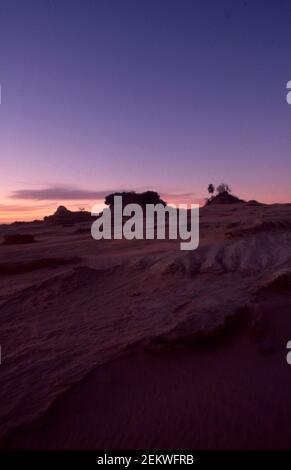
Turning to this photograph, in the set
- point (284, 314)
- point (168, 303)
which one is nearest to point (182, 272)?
point (168, 303)

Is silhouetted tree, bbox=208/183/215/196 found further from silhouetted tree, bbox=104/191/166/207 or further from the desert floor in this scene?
the desert floor

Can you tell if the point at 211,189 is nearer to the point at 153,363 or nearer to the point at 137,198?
the point at 137,198

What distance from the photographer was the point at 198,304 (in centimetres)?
405

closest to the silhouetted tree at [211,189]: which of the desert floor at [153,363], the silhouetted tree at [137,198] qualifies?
the silhouetted tree at [137,198]

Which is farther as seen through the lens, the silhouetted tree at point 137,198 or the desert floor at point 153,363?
the silhouetted tree at point 137,198

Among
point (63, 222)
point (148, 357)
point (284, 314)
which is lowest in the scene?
point (148, 357)

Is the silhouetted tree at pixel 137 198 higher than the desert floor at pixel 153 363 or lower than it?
higher

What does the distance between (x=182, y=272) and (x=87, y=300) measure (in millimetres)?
1477

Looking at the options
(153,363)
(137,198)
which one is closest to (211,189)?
(137,198)

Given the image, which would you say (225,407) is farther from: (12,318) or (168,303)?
(12,318)

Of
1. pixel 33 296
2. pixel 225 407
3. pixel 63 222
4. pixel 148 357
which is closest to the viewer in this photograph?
pixel 225 407

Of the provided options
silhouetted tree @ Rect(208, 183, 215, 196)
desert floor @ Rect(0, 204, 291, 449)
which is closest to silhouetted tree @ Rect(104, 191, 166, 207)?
silhouetted tree @ Rect(208, 183, 215, 196)

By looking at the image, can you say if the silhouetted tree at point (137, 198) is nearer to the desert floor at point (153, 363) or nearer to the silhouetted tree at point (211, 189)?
the silhouetted tree at point (211, 189)

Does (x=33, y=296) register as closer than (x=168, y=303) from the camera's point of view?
No
